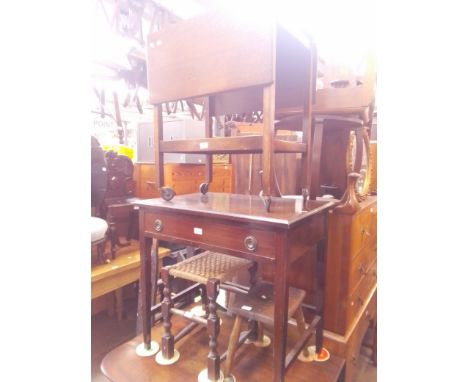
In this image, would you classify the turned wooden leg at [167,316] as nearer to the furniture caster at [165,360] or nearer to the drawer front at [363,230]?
the furniture caster at [165,360]

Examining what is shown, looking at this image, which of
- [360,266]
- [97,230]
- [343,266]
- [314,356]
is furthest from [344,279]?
[97,230]

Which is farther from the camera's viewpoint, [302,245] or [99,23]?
[99,23]

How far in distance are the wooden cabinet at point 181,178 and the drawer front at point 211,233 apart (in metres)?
1.22

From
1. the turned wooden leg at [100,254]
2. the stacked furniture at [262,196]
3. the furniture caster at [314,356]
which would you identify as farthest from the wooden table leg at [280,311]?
the turned wooden leg at [100,254]

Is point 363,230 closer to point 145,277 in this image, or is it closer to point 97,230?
point 145,277

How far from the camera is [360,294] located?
4.39 feet

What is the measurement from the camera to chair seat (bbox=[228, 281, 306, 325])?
3.12ft

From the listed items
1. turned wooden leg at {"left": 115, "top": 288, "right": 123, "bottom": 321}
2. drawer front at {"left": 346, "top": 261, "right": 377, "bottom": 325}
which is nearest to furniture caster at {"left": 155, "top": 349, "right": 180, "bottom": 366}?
drawer front at {"left": 346, "top": 261, "right": 377, "bottom": 325}

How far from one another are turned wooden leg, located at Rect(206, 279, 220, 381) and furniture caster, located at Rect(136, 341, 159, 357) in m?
0.29
